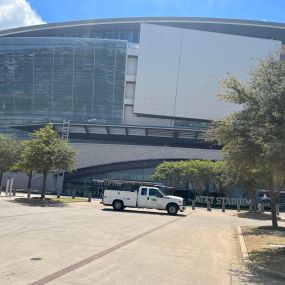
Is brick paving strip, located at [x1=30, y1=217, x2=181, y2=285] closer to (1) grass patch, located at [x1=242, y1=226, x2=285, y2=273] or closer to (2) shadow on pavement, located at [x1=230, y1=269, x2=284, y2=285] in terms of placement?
(2) shadow on pavement, located at [x1=230, y1=269, x2=284, y2=285]

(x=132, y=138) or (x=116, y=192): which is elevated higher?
(x=132, y=138)

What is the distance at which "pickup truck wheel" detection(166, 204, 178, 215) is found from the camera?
34.6 meters

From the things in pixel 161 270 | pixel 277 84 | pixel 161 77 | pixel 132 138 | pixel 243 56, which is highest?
pixel 243 56

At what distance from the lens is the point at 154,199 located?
35.3 meters

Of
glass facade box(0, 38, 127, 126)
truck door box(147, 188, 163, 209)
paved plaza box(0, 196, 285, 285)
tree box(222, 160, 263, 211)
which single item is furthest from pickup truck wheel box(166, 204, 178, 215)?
glass facade box(0, 38, 127, 126)

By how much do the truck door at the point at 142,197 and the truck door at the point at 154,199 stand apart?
11.9 inches

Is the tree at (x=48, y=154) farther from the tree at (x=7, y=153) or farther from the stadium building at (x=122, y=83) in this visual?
the stadium building at (x=122, y=83)

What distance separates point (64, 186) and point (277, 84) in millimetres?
67669

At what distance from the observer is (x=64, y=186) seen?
7875cm

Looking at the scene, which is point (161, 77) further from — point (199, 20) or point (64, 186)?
point (64, 186)

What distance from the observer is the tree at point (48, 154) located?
39.0 metres

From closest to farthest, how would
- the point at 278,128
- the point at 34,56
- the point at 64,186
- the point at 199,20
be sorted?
the point at 278,128 < the point at 64,186 < the point at 34,56 < the point at 199,20

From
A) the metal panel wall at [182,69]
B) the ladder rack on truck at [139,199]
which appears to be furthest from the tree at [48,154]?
the metal panel wall at [182,69]

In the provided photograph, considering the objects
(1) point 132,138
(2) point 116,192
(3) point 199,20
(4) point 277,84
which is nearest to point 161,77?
(1) point 132,138
